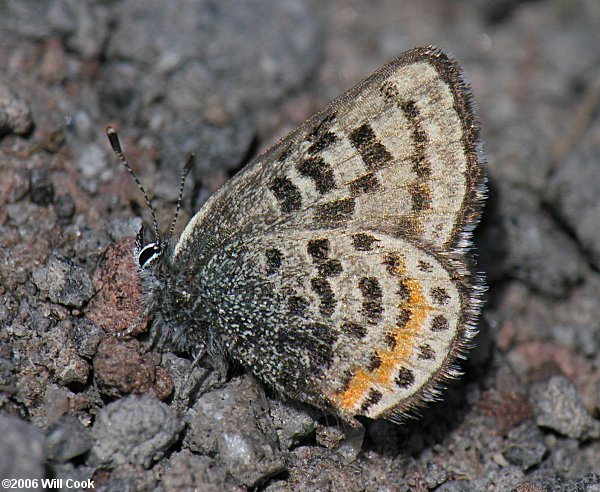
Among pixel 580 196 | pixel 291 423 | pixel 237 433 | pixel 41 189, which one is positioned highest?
pixel 41 189

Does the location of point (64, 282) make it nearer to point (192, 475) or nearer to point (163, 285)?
point (163, 285)

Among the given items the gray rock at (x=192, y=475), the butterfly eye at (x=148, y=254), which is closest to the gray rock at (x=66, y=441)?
the gray rock at (x=192, y=475)

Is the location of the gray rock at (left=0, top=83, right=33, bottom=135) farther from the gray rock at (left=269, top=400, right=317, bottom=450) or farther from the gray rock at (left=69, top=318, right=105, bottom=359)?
the gray rock at (left=269, top=400, right=317, bottom=450)

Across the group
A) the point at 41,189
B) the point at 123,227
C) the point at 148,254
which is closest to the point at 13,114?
the point at 41,189

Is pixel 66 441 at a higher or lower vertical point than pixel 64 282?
lower

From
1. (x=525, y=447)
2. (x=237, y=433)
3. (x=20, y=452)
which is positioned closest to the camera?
(x=20, y=452)

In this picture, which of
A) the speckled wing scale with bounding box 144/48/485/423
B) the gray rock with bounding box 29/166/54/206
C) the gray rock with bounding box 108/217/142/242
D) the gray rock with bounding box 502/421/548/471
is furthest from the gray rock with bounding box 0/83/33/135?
the gray rock with bounding box 502/421/548/471

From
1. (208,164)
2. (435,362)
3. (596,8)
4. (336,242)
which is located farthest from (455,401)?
(596,8)
